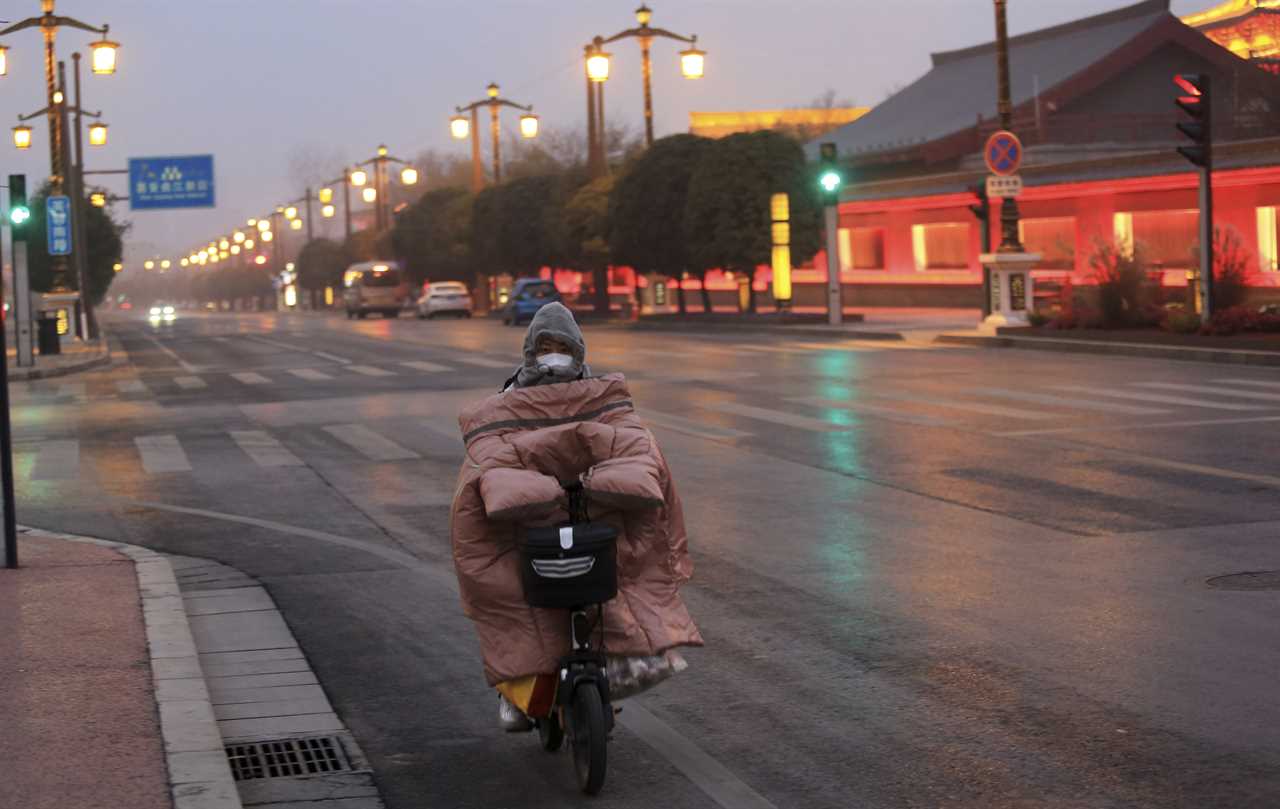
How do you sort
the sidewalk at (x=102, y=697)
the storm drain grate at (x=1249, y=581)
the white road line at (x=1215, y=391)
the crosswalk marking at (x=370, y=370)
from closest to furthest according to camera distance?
the sidewalk at (x=102, y=697)
the storm drain grate at (x=1249, y=581)
the white road line at (x=1215, y=391)
the crosswalk marking at (x=370, y=370)

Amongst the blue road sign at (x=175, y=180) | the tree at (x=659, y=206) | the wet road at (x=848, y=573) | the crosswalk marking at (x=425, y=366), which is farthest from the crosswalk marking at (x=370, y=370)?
the blue road sign at (x=175, y=180)

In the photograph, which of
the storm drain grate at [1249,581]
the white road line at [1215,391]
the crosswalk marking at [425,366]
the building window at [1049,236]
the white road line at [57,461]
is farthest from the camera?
the building window at [1049,236]

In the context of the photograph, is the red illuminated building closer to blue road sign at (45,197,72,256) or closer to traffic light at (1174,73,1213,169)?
traffic light at (1174,73,1213,169)

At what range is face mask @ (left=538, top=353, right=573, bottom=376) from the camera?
5.81 m

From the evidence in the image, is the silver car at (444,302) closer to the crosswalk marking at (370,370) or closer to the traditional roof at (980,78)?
the traditional roof at (980,78)

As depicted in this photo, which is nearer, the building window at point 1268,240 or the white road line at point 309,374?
the white road line at point 309,374

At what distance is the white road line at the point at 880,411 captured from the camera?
55.5ft

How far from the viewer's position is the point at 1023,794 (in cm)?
535

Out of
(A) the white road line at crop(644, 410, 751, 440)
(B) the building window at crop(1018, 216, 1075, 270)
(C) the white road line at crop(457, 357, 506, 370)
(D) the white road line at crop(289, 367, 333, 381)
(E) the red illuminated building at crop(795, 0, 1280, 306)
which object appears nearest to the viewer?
(A) the white road line at crop(644, 410, 751, 440)

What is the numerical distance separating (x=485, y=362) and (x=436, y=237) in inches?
→ 2168

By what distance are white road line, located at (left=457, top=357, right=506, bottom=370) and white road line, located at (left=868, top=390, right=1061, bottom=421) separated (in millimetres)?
9603

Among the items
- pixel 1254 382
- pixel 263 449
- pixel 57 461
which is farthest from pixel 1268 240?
pixel 57 461

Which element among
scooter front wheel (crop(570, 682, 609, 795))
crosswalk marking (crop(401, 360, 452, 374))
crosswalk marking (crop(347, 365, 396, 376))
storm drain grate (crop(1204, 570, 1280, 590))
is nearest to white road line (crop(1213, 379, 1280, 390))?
storm drain grate (crop(1204, 570, 1280, 590))

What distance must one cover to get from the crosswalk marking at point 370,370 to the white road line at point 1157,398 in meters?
12.1
